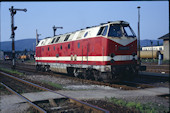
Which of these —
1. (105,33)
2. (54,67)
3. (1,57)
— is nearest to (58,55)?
(54,67)

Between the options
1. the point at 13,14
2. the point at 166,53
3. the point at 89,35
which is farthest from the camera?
the point at 166,53

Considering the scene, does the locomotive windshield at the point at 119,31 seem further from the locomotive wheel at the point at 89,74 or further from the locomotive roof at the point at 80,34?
the locomotive wheel at the point at 89,74

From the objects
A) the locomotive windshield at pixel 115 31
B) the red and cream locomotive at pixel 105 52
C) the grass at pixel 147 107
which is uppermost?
the locomotive windshield at pixel 115 31

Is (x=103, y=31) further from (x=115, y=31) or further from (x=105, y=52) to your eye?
(x=105, y=52)

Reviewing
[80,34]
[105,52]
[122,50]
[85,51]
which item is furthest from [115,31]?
[80,34]

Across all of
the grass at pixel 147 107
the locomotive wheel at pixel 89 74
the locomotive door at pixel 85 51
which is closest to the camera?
the grass at pixel 147 107

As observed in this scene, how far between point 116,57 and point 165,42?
33796mm

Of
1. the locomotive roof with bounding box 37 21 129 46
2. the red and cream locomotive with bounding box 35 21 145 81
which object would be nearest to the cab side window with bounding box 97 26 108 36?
the red and cream locomotive with bounding box 35 21 145 81

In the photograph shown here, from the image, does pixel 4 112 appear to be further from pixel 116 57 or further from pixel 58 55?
pixel 58 55

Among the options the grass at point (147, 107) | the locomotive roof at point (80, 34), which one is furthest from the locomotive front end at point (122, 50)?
the grass at point (147, 107)

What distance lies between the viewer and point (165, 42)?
42812 mm

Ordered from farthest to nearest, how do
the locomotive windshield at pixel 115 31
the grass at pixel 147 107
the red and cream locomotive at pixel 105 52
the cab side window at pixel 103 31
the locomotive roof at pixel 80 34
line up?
the locomotive roof at pixel 80 34, the cab side window at pixel 103 31, the locomotive windshield at pixel 115 31, the red and cream locomotive at pixel 105 52, the grass at pixel 147 107

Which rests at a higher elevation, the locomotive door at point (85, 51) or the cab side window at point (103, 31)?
the cab side window at point (103, 31)

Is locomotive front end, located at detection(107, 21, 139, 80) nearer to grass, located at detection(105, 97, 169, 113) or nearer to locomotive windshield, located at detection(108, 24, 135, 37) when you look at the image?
locomotive windshield, located at detection(108, 24, 135, 37)
